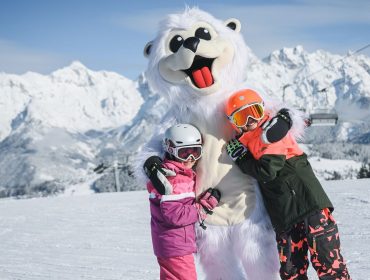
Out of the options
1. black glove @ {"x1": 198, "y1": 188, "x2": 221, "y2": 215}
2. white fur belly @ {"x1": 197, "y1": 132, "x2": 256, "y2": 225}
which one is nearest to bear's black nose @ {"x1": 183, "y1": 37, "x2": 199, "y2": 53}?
white fur belly @ {"x1": 197, "y1": 132, "x2": 256, "y2": 225}

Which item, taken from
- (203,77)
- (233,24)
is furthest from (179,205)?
(233,24)

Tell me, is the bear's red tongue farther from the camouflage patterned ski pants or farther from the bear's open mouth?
the camouflage patterned ski pants

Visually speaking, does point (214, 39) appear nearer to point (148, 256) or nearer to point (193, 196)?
point (193, 196)

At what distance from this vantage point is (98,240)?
5914 millimetres

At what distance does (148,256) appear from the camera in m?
4.77

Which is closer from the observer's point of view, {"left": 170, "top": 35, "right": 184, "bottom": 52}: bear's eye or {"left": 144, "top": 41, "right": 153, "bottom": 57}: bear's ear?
{"left": 170, "top": 35, "right": 184, "bottom": 52}: bear's eye

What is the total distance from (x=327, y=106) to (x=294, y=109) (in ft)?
62.2

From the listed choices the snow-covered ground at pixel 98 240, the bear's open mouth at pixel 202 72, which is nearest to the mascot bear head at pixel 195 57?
the bear's open mouth at pixel 202 72

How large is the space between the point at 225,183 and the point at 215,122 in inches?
14.7

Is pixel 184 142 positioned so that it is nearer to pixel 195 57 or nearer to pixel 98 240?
pixel 195 57

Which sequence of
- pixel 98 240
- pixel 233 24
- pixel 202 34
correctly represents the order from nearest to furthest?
pixel 202 34
pixel 233 24
pixel 98 240

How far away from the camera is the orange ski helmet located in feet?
8.50

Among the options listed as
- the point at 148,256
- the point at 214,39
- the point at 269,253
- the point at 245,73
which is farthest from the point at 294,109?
the point at 148,256

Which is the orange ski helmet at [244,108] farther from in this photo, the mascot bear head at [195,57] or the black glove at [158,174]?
the black glove at [158,174]
